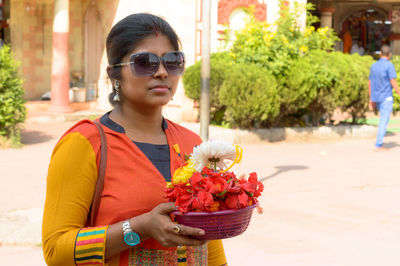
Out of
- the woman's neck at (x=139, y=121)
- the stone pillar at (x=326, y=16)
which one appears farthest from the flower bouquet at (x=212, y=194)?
the stone pillar at (x=326, y=16)

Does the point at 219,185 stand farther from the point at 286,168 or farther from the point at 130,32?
the point at 286,168

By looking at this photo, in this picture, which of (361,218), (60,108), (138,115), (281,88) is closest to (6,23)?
(60,108)

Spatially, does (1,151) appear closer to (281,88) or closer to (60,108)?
(60,108)

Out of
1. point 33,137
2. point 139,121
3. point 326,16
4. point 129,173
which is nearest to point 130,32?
point 139,121

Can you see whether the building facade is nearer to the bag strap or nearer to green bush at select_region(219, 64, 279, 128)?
green bush at select_region(219, 64, 279, 128)

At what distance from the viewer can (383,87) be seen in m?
11.4

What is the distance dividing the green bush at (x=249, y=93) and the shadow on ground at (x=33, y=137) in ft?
11.4

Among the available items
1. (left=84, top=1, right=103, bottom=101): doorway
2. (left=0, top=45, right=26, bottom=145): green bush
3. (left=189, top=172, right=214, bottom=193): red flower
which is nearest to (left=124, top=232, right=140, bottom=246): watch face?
(left=189, top=172, right=214, bottom=193): red flower

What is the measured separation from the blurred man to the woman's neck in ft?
31.7

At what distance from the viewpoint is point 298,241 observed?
227 inches

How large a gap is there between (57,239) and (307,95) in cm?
1079

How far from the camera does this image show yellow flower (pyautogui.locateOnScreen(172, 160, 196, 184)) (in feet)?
6.46

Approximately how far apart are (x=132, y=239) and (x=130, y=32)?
0.69m

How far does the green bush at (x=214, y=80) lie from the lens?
39.1 feet
